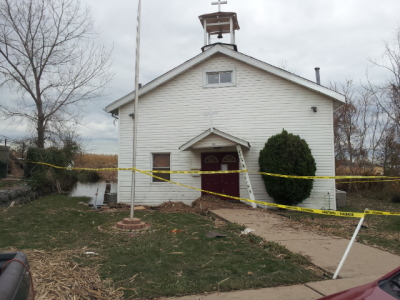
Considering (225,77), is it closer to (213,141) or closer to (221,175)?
(213,141)

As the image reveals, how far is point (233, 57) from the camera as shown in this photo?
43.6ft

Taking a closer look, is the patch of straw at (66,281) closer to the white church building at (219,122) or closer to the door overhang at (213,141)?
the door overhang at (213,141)

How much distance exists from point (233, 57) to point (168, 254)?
977 cm

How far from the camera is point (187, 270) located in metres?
4.75

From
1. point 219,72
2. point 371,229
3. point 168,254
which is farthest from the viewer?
point 219,72

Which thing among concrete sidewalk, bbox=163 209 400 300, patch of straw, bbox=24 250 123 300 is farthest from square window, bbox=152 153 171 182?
patch of straw, bbox=24 250 123 300

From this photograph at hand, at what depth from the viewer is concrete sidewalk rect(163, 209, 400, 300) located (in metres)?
3.89

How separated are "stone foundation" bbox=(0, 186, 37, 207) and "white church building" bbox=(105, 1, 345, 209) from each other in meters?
4.14

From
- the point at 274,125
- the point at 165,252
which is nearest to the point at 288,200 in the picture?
the point at 274,125

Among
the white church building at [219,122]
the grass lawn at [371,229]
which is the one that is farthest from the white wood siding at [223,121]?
the grass lawn at [371,229]

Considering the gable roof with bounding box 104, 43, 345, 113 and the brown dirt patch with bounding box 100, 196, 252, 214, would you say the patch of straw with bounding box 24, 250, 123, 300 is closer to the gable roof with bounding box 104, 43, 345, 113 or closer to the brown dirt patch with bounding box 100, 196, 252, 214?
the brown dirt patch with bounding box 100, 196, 252, 214

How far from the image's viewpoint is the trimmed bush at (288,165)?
1167 centimetres

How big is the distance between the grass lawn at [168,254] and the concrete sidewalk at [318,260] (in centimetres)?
22

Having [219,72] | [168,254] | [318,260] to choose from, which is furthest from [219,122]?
[318,260]
